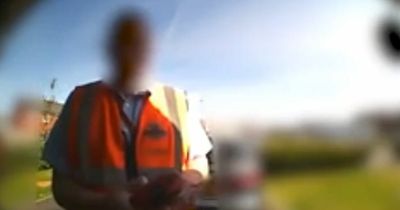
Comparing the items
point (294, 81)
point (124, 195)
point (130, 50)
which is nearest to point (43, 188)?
point (124, 195)

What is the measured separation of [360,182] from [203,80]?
13.2 inches

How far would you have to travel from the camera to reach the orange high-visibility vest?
2484 millimetres

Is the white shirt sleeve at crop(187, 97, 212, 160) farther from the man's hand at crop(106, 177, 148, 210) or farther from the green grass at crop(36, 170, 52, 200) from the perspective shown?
the green grass at crop(36, 170, 52, 200)

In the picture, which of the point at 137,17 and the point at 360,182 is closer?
the point at 360,182

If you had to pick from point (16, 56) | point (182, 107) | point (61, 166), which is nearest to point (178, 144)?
point (182, 107)

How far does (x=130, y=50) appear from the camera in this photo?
253cm

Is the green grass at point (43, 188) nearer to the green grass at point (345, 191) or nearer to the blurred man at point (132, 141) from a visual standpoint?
the blurred man at point (132, 141)

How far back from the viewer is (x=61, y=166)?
2537mm

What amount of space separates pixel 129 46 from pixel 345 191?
0.50m

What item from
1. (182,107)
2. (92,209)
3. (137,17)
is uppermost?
(137,17)

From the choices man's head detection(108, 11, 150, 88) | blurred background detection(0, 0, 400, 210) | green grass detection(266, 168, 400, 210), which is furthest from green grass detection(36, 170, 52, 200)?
green grass detection(266, 168, 400, 210)

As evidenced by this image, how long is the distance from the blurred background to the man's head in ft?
0.07

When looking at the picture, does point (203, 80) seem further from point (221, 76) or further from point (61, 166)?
point (61, 166)

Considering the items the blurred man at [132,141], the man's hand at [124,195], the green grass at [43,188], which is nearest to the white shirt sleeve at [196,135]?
the blurred man at [132,141]
